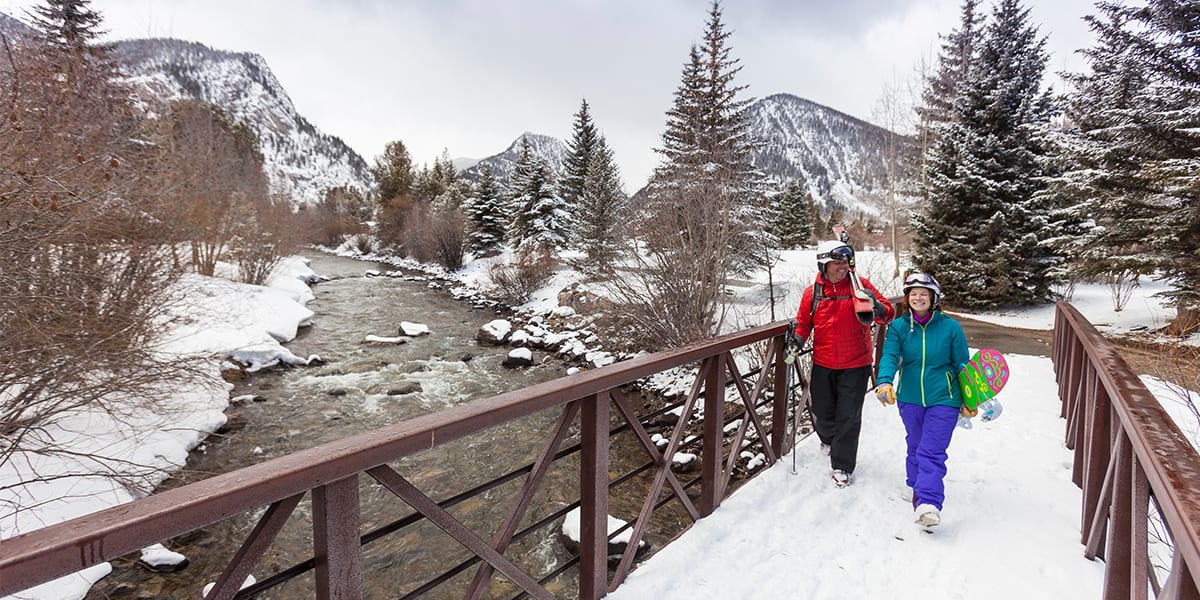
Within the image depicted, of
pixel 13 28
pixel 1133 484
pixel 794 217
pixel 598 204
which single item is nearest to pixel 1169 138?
pixel 1133 484

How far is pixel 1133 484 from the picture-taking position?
1.92 metres

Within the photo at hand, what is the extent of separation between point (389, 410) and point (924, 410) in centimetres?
839

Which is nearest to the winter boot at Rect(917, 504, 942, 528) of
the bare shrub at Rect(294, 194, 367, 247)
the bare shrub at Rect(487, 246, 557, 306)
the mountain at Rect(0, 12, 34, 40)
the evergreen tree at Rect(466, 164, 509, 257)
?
the mountain at Rect(0, 12, 34, 40)

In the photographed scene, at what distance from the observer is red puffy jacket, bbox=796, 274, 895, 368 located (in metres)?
3.53

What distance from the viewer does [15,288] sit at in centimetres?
417

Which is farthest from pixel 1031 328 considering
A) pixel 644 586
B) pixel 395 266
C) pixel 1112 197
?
pixel 395 266

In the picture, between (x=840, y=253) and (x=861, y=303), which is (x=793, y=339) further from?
(x=840, y=253)

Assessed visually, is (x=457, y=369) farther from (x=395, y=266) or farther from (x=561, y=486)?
(x=395, y=266)

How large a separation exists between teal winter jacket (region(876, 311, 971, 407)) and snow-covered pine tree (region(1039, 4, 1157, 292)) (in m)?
10.0

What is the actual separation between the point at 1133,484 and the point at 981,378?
1296mm

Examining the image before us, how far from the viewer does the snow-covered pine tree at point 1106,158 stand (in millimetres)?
9695

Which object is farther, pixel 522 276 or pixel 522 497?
pixel 522 276

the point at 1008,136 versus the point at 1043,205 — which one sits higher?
the point at 1008,136

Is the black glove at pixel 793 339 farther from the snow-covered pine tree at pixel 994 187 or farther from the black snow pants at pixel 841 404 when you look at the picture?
the snow-covered pine tree at pixel 994 187
